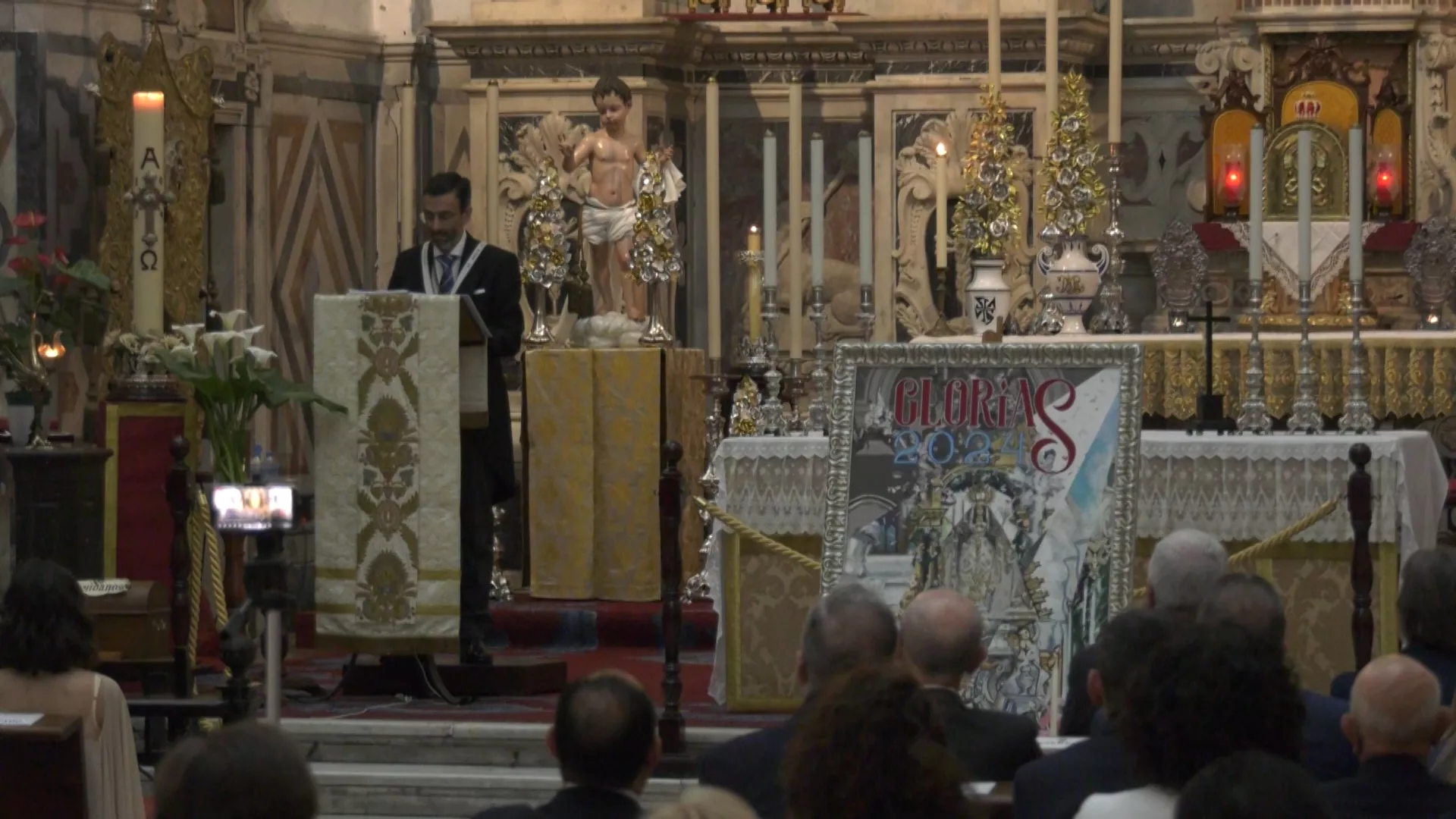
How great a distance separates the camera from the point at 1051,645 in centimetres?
748

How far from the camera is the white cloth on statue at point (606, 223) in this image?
11602 mm

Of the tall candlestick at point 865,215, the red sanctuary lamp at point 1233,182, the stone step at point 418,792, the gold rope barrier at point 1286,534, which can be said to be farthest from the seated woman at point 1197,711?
the red sanctuary lamp at point 1233,182

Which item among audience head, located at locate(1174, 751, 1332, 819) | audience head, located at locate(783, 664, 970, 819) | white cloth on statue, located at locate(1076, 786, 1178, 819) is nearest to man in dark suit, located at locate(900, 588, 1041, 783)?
white cloth on statue, located at locate(1076, 786, 1178, 819)

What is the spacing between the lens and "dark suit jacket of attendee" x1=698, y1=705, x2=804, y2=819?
4.83 m

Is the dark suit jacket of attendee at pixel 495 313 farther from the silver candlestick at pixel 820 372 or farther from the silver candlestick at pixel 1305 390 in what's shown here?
the silver candlestick at pixel 1305 390

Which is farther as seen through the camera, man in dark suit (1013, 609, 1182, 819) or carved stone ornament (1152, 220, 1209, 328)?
carved stone ornament (1152, 220, 1209, 328)

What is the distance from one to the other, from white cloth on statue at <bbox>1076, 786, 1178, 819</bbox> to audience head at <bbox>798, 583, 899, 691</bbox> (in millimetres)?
922

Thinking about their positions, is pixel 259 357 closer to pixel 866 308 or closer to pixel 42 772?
pixel 866 308

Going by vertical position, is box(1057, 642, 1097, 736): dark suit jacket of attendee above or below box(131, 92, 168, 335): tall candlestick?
below

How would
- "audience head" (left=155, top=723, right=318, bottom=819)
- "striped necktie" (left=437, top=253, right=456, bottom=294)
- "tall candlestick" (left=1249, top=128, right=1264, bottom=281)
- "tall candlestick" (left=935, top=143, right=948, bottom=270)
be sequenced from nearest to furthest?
"audience head" (left=155, top=723, right=318, bottom=819) < "tall candlestick" (left=1249, top=128, right=1264, bottom=281) < "striped necktie" (left=437, top=253, right=456, bottom=294) < "tall candlestick" (left=935, top=143, right=948, bottom=270)

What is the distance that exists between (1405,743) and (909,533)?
3.33 m

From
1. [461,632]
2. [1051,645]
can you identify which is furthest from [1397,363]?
[461,632]

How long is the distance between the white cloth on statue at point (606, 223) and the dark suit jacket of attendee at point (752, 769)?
6823 millimetres

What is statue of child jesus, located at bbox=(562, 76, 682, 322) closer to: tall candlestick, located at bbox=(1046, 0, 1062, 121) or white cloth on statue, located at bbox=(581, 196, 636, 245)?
white cloth on statue, located at bbox=(581, 196, 636, 245)
